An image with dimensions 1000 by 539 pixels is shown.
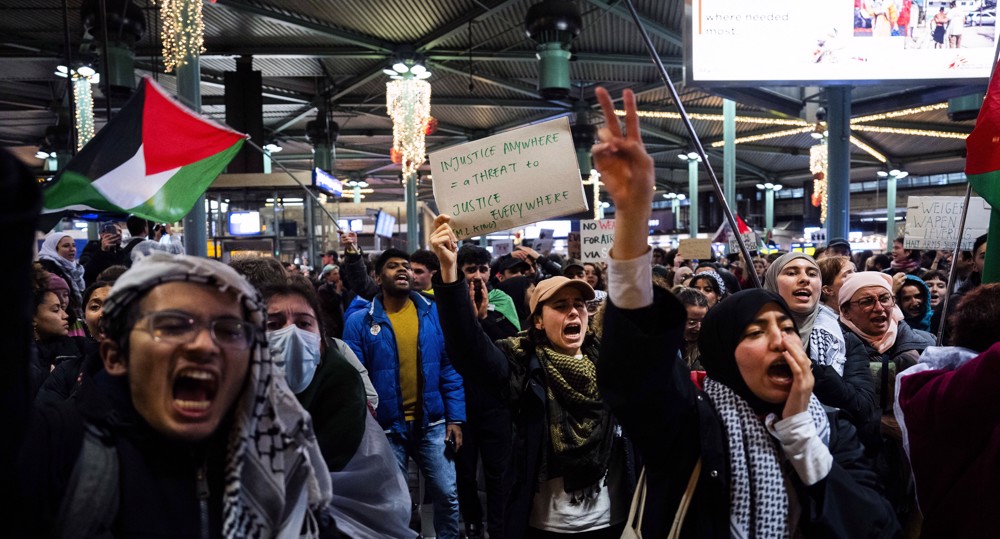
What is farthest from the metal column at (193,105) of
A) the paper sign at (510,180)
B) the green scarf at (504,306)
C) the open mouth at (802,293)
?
the open mouth at (802,293)

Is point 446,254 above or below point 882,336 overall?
above

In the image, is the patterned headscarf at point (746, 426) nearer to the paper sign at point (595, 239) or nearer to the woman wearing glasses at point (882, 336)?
the woman wearing glasses at point (882, 336)

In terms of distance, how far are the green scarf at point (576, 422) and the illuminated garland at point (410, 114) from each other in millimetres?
13787

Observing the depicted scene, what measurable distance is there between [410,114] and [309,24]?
268cm

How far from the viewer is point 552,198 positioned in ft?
13.1

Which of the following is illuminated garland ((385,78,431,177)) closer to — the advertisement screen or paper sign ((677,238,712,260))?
paper sign ((677,238,712,260))

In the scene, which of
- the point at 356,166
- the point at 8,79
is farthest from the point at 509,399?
the point at 356,166

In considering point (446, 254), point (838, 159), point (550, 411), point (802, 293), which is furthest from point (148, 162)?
point (838, 159)

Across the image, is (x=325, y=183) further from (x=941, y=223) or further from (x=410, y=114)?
(x=941, y=223)

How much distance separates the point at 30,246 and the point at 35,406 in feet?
1.22

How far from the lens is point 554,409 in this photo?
3.33 metres

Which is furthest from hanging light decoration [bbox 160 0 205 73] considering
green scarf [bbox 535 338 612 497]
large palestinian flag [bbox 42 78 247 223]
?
green scarf [bbox 535 338 612 497]

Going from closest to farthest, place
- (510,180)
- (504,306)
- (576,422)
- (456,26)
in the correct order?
(576,422) → (510,180) → (504,306) → (456,26)

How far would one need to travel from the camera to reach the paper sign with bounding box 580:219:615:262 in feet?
28.5
